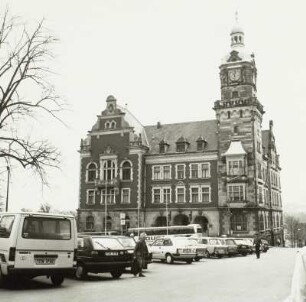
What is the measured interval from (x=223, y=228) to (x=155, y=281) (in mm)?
38274

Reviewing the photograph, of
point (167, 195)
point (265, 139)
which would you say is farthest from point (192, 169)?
point (265, 139)

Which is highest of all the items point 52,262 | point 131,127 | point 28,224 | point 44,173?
point 131,127

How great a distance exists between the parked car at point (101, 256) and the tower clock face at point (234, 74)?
143 feet

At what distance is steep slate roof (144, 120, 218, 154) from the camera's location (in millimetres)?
58250

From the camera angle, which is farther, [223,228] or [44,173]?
[223,228]

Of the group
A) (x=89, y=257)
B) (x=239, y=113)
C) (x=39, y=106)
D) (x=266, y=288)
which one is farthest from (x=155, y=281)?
(x=239, y=113)

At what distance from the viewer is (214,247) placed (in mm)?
33656

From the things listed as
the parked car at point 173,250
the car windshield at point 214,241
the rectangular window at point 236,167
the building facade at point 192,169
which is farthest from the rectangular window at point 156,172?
the parked car at point 173,250

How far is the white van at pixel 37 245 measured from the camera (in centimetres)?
1348

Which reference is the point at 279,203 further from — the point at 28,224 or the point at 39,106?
the point at 28,224

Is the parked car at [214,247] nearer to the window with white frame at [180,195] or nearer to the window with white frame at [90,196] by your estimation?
the window with white frame at [180,195]

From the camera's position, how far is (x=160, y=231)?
53.1 meters

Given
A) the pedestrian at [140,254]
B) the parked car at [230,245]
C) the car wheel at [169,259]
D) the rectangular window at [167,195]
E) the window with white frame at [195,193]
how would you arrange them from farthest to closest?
the rectangular window at [167,195], the window with white frame at [195,193], the parked car at [230,245], the car wheel at [169,259], the pedestrian at [140,254]

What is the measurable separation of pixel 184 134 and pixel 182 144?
10.00 feet
